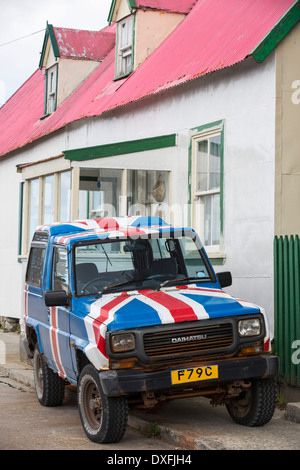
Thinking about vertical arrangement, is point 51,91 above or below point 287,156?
above

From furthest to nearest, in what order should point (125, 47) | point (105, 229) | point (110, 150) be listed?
point (125, 47) < point (110, 150) < point (105, 229)

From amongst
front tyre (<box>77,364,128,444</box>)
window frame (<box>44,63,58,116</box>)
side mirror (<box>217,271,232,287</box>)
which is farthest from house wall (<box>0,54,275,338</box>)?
window frame (<box>44,63,58,116</box>)

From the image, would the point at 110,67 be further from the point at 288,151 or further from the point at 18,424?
the point at 18,424

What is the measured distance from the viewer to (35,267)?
31.8 feet

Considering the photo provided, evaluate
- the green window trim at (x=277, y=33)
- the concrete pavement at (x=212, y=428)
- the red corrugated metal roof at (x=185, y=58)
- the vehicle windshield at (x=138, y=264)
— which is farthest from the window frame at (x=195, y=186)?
the concrete pavement at (x=212, y=428)

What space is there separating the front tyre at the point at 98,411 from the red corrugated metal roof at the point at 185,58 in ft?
15.0

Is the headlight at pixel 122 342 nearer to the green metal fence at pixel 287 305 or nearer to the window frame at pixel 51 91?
Answer: the green metal fence at pixel 287 305

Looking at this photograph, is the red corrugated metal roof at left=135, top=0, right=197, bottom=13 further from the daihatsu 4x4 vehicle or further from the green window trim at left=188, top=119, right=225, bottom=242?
the daihatsu 4x4 vehicle

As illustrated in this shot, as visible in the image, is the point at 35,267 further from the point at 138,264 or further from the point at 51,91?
the point at 51,91

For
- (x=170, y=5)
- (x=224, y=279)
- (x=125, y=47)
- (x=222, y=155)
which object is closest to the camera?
(x=224, y=279)

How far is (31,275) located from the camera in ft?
32.3

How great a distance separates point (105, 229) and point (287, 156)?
245cm

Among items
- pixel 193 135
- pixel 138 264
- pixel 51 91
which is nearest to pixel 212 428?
pixel 138 264
